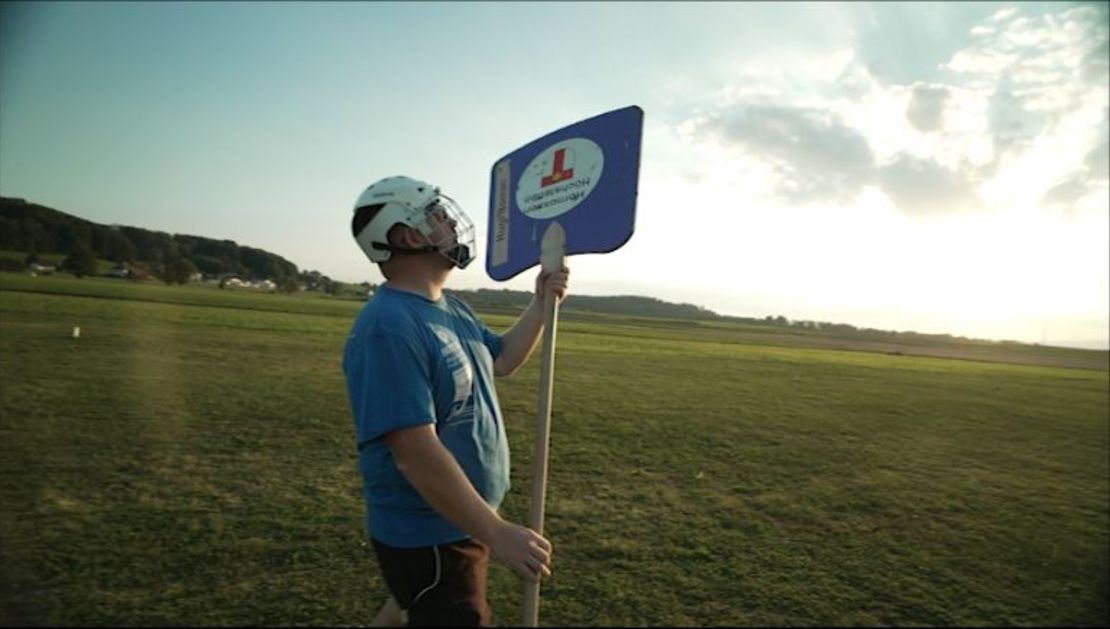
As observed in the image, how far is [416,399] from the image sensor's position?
179cm

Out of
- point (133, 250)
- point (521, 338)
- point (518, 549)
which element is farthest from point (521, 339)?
point (133, 250)

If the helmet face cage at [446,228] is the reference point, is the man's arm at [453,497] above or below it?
below

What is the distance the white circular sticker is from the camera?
98.7 inches

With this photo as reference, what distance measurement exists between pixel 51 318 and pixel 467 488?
108ft

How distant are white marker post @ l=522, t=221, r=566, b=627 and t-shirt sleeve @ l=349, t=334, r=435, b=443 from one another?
1.46 feet

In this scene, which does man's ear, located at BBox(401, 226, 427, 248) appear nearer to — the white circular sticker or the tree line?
the white circular sticker

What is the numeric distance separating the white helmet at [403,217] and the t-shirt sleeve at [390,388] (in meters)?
0.46

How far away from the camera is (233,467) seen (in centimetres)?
652

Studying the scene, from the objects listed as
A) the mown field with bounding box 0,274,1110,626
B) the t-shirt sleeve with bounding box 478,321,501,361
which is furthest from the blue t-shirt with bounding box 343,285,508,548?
the mown field with bounding box 0,274,1110,626

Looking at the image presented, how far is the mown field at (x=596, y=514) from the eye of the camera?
12.5 ft

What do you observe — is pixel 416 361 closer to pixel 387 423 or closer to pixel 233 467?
pixel 387 423

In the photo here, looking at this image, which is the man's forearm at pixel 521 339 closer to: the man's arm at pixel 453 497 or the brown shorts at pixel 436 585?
the brown shorts at pixel 436 585

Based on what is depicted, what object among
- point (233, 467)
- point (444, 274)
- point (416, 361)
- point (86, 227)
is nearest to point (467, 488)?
point (416, 361)

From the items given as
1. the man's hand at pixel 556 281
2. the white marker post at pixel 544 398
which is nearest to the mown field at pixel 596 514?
the white marker post at pixel 544 398
